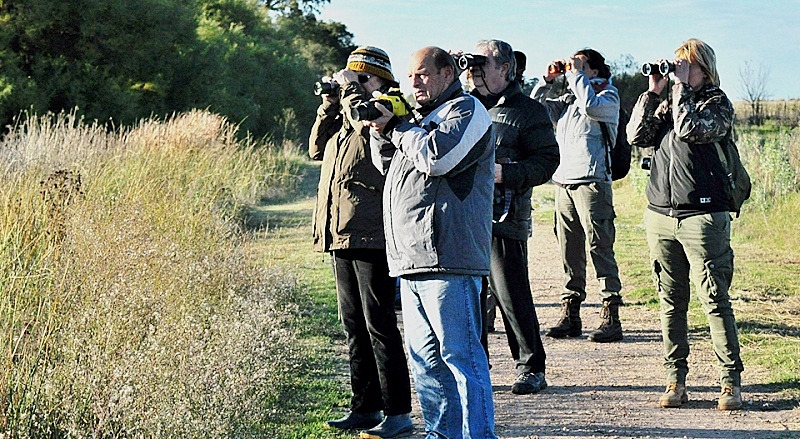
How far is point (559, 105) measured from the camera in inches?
352

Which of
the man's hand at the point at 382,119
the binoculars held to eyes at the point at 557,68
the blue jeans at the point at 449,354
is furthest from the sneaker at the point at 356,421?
the binoculars held to eyes at the point at 557,68

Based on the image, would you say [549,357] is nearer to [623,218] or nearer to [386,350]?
[386,350]

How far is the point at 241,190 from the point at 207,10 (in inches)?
1193

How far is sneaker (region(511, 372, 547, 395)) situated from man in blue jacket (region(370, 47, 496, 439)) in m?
1.76

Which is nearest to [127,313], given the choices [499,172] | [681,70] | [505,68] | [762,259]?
[499,172]

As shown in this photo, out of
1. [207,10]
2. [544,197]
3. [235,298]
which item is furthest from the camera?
[207,10]

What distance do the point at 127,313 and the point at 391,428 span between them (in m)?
1.75

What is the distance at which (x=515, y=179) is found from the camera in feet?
20.9

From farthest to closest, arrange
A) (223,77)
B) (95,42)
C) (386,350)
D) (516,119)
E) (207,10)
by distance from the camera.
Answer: (207,10), (223,77), (95,42), (516,119), (386,350)

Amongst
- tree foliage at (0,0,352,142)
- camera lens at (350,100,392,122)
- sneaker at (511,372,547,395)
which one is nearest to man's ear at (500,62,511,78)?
camera lens at (350,100,392,122)

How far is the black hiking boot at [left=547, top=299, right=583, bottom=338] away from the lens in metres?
8.77

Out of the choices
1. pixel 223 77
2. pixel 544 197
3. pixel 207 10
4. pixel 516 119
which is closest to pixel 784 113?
pixel 544 197

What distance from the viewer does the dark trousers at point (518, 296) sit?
267 inches

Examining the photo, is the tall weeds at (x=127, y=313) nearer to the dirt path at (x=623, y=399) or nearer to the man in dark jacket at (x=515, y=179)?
the dirt path at (x=623, y=399)
